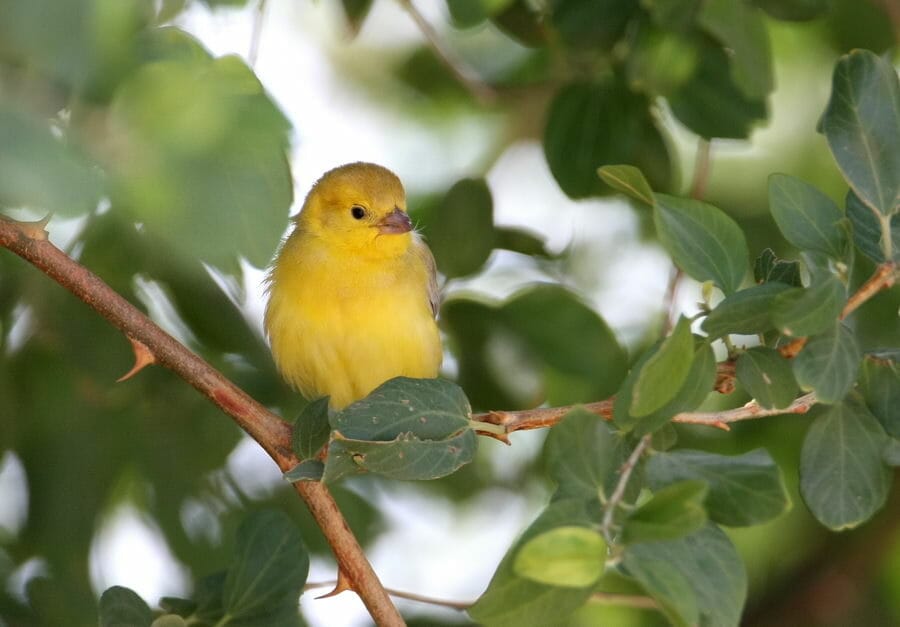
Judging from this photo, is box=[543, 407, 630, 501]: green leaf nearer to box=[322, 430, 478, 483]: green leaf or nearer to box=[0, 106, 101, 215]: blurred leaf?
box=[322, 430, 478, 483]: green leaf

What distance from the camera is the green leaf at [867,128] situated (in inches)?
93.0

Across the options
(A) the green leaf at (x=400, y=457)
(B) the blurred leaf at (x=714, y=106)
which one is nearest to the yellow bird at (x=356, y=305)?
(B) the blurred leaf at (x=714, y=106)

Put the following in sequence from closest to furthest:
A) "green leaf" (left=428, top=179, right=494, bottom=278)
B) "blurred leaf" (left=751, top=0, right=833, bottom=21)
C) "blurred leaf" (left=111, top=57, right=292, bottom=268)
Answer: "blurred leaf" (left=111, top=57, right=292, bottom=268) → "blurred leaf" (left=751, top=0, right=833, bottom=21) → "green leaf" (left=428, top=179, right=494, bottom=278)

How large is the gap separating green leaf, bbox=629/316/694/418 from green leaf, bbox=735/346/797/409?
0.63 feet

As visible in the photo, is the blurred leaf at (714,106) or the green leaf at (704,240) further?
the blurred leaf at (714,106)

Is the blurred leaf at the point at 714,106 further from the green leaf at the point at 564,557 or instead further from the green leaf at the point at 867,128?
the green leaf at the point at 564,557

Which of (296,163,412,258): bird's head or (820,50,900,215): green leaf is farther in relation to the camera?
(296,163,412,258): bird's head

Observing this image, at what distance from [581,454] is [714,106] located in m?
2.10

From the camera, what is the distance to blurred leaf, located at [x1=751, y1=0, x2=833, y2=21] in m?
3.50

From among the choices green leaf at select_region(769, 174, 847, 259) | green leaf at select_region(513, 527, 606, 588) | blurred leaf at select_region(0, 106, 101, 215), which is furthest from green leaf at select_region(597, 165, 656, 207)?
blurred leaf at select_region(0, 106, 101, 215)

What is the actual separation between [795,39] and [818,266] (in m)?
3.89

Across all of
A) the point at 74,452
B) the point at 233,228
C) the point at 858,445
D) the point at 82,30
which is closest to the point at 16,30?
the point at 82,30

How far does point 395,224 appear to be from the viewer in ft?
15.1

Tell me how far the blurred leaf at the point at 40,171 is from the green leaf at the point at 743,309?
50.0 inches
